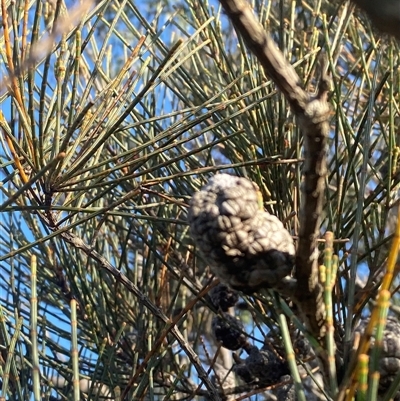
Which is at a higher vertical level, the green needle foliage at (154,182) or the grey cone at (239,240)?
the green needle foliage at (154,182)

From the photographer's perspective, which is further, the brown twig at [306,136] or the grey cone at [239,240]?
the grey cone at [239,240]

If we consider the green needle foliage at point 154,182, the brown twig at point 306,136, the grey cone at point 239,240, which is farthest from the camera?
the green needle foliage at point 154,182

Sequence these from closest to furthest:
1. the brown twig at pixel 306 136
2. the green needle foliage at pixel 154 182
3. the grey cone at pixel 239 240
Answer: the brown twig at pixel 306 136
the grey cone at pixel 239 240
the green needle foliage at pixel 154 182

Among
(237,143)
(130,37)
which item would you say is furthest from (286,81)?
(130,37)

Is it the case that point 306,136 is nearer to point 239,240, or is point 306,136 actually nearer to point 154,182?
point 239,240

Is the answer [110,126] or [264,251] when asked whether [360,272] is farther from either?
[264,251]

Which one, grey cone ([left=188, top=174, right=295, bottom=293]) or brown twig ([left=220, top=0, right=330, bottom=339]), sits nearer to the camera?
brown twig ([left=220, top=0, right=330, bottom=339])
